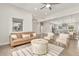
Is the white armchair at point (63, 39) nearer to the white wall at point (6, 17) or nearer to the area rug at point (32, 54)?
the area rug at point (32, 54)

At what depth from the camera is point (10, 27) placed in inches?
103

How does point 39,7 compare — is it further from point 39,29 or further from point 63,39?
point 63,39

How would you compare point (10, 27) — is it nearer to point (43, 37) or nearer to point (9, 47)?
point (9, 47)

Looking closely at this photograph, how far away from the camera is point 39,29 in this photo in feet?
8.86

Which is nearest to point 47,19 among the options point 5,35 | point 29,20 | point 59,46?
point 29,20

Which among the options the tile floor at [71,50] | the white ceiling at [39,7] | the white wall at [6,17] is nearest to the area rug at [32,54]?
the tile floor at [71,50]

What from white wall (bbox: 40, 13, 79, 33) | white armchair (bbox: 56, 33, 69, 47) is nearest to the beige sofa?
white wall (bbox: 40, 13, 79, 33)

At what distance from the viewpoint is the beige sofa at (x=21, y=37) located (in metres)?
2.56

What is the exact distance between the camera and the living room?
2.53m

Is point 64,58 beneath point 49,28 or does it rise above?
beneath

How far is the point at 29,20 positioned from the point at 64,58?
4.87 ft

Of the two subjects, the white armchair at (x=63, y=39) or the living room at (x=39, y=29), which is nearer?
the living room at (x=39, y=29)

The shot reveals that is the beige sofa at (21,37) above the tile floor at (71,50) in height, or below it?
above

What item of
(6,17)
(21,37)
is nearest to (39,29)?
(21,37)
